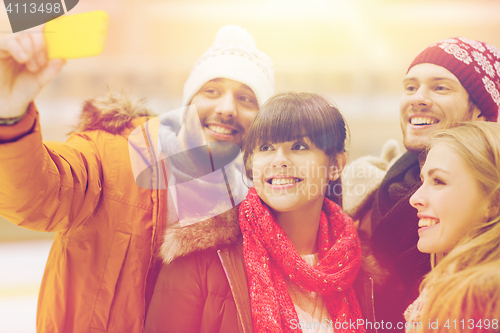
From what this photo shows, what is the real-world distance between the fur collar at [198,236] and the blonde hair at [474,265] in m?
0.53

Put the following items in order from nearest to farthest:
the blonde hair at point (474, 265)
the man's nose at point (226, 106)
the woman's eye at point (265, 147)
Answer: the blonde hair at point (474, 265) → the woman's eye at point (265, 147) → the man's nose at point (226, 106)

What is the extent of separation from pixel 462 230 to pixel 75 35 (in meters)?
0.98

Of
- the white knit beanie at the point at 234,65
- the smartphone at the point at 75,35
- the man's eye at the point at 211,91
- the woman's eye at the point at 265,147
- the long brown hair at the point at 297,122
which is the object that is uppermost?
the white knit beanie at the point at 234,65

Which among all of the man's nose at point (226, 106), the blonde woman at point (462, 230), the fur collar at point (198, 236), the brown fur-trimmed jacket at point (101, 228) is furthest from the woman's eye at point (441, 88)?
the brown fur-trimmed jacket at point (101, 228)

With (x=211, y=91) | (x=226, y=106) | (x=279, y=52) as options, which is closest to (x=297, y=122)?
(x=226, y=106)

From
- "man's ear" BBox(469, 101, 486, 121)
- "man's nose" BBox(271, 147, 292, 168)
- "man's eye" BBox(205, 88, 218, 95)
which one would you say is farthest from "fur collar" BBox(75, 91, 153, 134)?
"man's ear" BBox(469, 101, 486, 121)

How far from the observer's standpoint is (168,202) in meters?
1.08

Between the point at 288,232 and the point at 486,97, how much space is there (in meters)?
0.79

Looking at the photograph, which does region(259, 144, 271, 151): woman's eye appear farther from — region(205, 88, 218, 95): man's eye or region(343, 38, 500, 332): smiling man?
region(343, 38, 500, 332): smiling man

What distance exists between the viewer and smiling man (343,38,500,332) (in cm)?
109

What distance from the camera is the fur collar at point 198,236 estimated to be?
0.92 m

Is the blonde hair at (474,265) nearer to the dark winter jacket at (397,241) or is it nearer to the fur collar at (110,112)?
the dark winter jacket at (397,241)

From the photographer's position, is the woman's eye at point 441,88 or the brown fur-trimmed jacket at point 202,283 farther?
the woman's eye at point 441,88

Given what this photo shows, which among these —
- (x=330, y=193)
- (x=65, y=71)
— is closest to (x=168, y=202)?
(x=330, y=193)
